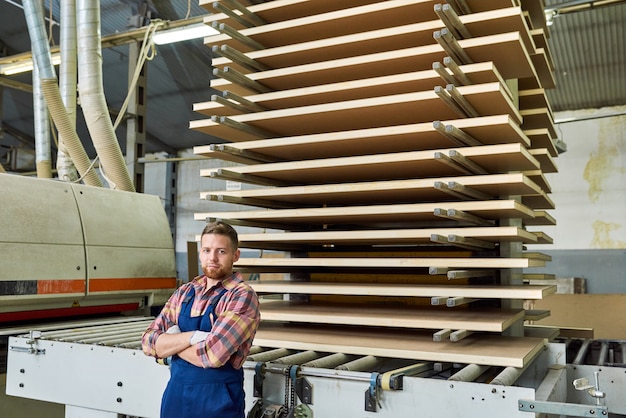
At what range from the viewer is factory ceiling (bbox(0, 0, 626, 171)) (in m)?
7.47

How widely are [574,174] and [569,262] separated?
1410mm

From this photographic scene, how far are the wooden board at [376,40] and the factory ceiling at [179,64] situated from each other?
3.45 m

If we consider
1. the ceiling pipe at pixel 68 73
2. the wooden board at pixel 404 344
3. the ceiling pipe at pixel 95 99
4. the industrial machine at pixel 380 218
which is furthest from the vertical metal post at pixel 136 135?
the wooden board at pixel 404 344

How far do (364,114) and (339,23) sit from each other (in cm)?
43

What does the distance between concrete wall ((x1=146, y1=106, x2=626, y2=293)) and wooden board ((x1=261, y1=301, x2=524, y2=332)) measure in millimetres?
7268

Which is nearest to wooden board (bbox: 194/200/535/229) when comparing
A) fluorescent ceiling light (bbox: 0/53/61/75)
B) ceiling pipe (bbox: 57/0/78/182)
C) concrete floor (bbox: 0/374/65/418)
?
concrete floor (bbox: 0/374/65/418)

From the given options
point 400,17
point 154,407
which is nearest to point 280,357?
point 154,407

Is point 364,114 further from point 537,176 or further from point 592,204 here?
point 592,204

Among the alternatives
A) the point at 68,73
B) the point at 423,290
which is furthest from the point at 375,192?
the point at 68,73

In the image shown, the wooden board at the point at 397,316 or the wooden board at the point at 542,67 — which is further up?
the wooden board at the point at 542,67

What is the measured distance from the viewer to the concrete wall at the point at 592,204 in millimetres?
9148

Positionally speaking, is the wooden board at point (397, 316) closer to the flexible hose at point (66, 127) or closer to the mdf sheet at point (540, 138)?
the mdf sheet at point (540, 138)

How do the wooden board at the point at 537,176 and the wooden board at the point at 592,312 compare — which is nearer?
the wooden board at the point at 537,176

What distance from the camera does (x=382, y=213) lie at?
7.21 feet
